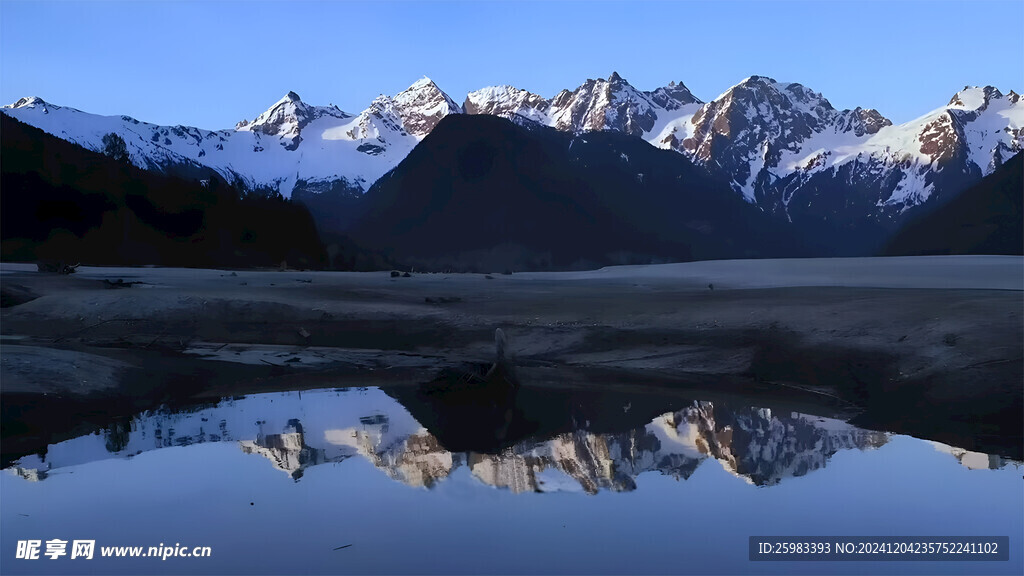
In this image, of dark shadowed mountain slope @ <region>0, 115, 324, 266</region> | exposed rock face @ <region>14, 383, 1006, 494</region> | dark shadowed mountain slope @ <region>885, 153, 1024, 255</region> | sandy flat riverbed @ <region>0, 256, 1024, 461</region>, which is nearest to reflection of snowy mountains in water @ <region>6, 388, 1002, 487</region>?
exposed rock face @ <region>14, 383, 1006, 494</region>

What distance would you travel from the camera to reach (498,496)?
1262 centimetres

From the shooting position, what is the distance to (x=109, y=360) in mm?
23406

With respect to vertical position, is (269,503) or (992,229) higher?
(992,229)

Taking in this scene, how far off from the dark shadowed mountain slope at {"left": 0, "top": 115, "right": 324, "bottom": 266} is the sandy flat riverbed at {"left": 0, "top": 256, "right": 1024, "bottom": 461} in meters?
51.8

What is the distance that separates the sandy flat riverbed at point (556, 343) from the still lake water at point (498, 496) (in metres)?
3.15

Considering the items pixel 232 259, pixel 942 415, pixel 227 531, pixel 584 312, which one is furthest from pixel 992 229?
pixel 227 531

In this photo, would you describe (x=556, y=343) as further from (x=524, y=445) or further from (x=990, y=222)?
(x=990, y=222)

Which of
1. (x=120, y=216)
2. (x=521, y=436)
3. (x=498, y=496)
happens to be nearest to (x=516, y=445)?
(x=521, y=436)

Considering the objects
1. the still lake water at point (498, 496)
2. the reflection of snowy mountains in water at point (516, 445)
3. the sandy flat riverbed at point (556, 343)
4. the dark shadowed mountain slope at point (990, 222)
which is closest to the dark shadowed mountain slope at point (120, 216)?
the sandy flat riverbed at point (556, 343)

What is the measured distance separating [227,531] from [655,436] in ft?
27.8

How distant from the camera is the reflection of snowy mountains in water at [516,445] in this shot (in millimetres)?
14016

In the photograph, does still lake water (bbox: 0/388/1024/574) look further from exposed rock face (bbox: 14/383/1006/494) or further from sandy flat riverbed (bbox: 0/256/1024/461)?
sandy flat riverbed (bbox: 0/256/1024/461)

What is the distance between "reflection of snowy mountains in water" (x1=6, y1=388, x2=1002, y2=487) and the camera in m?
14.0

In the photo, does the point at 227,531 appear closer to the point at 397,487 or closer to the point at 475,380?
the point at 397,487
